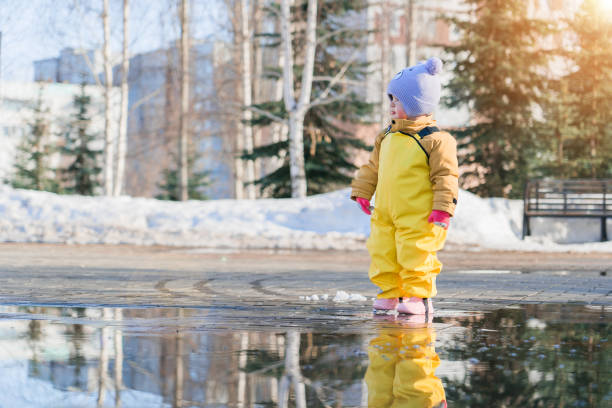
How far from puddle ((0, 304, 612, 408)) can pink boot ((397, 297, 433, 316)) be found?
0.08 meters

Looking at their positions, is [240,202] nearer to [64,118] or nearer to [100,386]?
[64,118]

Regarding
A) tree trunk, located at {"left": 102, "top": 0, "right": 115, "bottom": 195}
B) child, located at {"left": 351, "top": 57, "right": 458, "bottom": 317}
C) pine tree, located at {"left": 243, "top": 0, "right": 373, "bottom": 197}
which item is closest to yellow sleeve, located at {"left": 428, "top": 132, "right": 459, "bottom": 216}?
child, located at {"left": 351, "top": 57, "right": 458, "bottom": 317}

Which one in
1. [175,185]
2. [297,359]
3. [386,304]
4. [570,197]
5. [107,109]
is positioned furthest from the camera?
[175,185]

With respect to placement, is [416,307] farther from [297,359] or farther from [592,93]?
[592,93]

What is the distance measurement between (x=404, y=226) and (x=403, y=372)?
1.95 meters

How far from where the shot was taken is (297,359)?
Result: 337cm

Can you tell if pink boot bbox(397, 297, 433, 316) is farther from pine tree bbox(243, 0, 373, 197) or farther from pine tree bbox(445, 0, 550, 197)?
pine tree bbox(445, 0, 550, 197)

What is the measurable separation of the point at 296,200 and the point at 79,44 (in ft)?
36.1

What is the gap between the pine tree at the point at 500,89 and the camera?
2695 centimetres

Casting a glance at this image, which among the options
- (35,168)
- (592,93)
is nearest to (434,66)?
(592,93)

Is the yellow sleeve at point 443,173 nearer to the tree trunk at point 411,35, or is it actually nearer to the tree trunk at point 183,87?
the tree trunk at point 411,35

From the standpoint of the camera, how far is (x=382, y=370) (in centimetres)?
317

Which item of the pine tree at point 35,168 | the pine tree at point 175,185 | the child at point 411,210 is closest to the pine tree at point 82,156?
the pine tree at point 35,168

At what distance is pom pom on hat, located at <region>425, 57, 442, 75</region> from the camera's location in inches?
216
